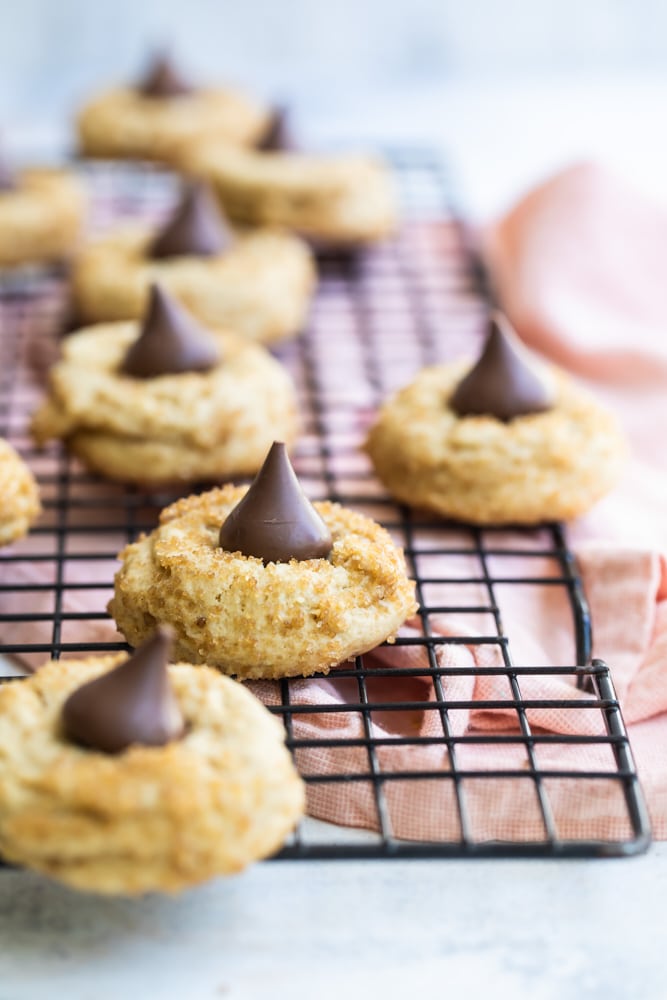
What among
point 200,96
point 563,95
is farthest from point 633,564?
point 563,95

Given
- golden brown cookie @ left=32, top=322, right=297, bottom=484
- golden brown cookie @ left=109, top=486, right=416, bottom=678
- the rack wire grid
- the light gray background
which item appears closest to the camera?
the rack wire grid

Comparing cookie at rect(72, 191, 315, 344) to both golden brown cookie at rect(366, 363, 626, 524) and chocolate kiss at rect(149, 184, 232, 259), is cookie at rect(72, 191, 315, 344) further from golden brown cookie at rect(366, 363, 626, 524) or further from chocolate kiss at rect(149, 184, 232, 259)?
golden brown cookie at rect(366, 363, 626, 524)

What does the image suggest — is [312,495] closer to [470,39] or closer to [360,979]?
[360,979]

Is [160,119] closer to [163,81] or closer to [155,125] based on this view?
[155,125]

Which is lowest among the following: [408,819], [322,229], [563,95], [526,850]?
[563,95]

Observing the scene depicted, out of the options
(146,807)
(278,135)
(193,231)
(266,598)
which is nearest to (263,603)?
(266,598)

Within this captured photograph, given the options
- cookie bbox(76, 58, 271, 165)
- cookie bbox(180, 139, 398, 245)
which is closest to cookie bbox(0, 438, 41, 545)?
cookie bbox(180, 139, 398, 245)
